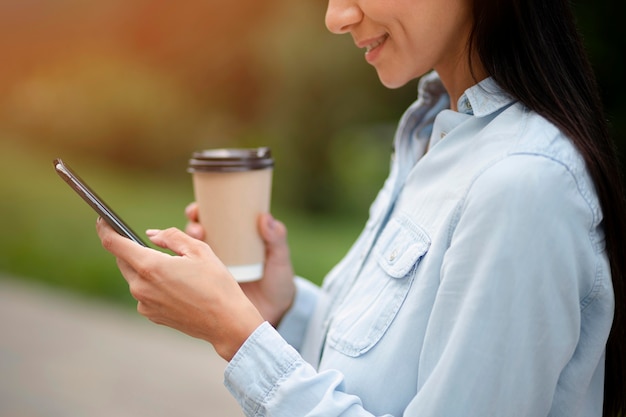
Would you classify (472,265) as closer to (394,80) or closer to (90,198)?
(394,80)

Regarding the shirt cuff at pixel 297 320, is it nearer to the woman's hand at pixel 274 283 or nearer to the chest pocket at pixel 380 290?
the woman's hand at pixel 274 283

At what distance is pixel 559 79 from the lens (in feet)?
3.52

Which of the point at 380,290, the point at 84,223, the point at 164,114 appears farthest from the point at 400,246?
the point at 164,114

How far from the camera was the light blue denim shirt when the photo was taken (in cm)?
93

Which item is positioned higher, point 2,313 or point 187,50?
point 187,50

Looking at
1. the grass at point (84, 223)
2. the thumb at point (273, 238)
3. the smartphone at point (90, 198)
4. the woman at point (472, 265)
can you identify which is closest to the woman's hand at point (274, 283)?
the thumb at point (273, 238)

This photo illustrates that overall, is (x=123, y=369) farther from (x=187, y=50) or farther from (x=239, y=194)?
(x=187, y=50)

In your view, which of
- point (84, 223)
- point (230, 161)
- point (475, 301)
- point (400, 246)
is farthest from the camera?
point (84, 223)

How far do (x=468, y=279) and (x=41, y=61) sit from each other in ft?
21.9

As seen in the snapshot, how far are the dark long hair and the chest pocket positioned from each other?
0.80ft

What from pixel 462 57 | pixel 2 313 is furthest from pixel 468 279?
pixel 2 313

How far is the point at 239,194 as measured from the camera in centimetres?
155

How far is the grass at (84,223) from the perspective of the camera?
17.1 feet

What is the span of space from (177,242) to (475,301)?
460mm
